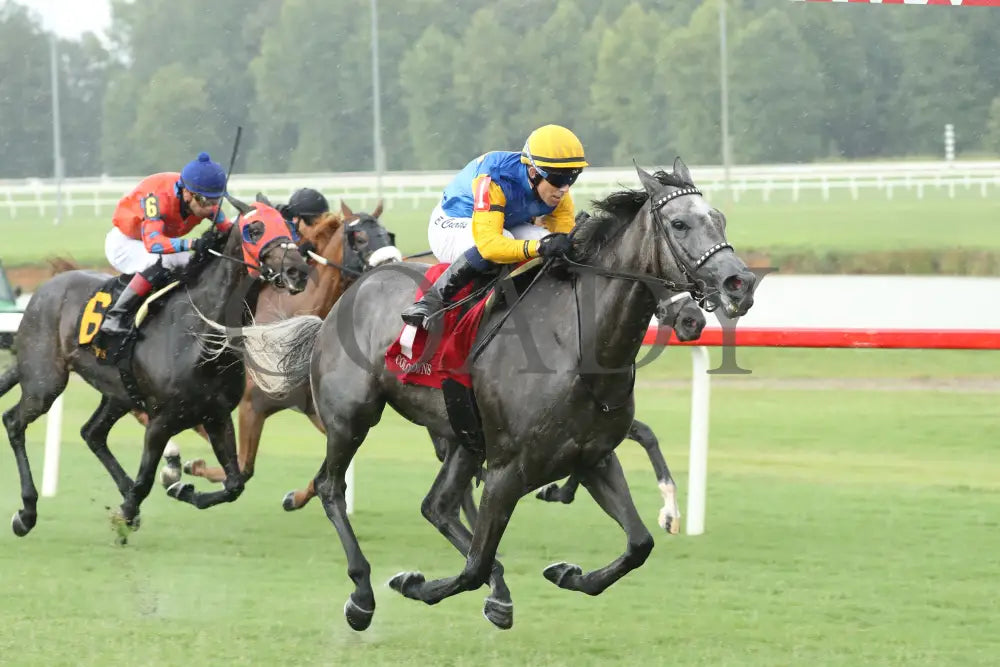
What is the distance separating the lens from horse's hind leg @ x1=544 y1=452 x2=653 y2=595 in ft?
15.2

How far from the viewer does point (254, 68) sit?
22.7m

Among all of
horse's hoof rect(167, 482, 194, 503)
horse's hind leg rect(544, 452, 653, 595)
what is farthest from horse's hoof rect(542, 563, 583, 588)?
horse's hoof rect(167, 482, 194, 503)

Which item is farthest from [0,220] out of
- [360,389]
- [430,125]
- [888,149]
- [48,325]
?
[360,389]

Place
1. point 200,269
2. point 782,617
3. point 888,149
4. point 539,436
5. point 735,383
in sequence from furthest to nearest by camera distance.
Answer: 1. point 888,149
2. point 735,383
3. point 200,269
4. point 782,617
5. point 539,436

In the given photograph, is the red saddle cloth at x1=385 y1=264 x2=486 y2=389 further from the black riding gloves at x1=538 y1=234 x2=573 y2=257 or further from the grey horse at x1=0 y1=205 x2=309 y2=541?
the grey horse at x1=0 y1=205 x2=309 y2=541

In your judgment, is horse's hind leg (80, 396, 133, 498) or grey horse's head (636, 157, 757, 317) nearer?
grey horse's head (636, 157, 757, 317)

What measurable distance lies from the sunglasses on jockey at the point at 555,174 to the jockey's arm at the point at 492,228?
5.7 inches

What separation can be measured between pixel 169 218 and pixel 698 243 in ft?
11.2

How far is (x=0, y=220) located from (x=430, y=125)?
827 cm

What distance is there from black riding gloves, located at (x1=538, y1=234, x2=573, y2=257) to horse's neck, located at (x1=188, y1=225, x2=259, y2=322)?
2.35 m

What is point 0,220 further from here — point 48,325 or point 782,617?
point 782,617

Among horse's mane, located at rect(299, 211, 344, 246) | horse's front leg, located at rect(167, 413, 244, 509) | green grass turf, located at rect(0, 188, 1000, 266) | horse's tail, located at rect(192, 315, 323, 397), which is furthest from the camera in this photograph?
green grass turf, located at rect(0, 188, 1000, 266)

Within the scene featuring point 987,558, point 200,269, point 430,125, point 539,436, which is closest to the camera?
point 539,436

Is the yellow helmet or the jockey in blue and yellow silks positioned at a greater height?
the yellow helmet
